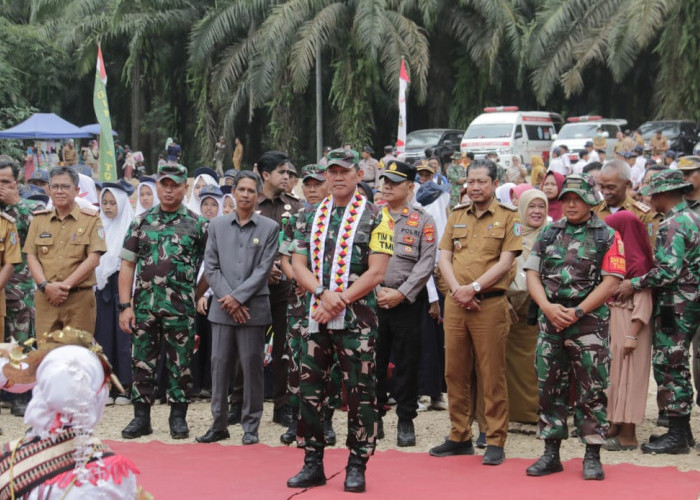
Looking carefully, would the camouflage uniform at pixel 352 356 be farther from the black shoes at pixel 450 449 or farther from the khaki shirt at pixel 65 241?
the khaki shirt at pixel 65 241

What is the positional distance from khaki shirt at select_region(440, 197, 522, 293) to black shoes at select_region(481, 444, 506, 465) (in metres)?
1.11

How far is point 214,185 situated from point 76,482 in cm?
618

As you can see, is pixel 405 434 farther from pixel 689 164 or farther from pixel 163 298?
pixel 689 164

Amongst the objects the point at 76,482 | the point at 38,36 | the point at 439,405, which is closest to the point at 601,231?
the point at 439,405

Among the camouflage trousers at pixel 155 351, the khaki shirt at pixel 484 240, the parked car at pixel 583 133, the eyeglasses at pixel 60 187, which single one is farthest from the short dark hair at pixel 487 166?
the parked car at pixel 583 133

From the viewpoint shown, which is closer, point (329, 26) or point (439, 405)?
point (439, 405)

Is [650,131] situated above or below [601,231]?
above

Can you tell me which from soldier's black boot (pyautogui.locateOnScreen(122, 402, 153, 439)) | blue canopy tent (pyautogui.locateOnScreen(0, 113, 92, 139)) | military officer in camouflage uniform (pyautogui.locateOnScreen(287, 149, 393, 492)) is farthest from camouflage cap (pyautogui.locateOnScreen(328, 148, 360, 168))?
blue canopy tent (pyautogui.locateOnScreen(0, 113, 92, 139))

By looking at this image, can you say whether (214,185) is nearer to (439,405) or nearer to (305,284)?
(439,405)

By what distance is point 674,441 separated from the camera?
675cm

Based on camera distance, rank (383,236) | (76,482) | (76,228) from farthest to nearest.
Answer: (76,228) < (383,236) < (76,482)

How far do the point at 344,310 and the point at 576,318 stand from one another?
4.94ft

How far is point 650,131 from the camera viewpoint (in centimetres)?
2553

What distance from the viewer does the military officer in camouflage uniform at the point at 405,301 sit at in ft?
23.3
